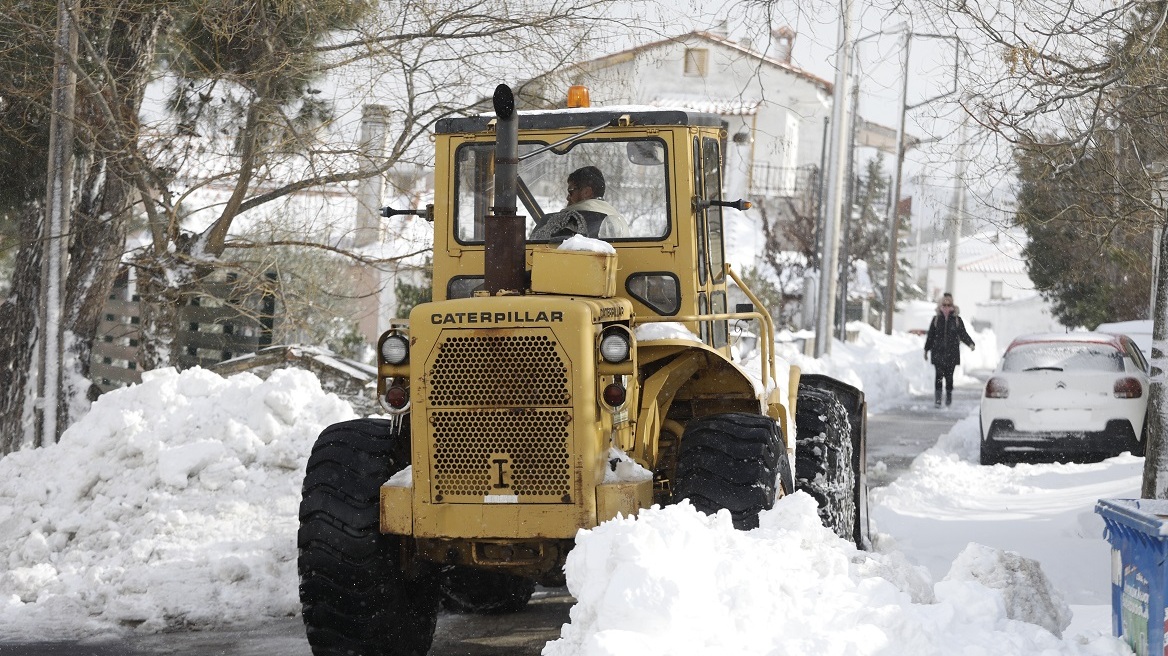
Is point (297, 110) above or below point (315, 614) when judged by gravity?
above

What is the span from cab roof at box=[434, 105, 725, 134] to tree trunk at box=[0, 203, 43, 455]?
29.3 feet

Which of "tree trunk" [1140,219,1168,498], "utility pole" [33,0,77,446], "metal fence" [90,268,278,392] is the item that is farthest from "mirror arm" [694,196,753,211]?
"metal fence" [90,268,278,392]

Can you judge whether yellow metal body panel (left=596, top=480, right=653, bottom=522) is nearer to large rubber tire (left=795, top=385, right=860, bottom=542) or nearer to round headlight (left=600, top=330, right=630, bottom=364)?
round headlight (left=600, top=330, right=630, bottom=364)

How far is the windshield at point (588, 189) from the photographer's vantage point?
6.62m

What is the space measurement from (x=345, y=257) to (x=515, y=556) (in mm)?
8612

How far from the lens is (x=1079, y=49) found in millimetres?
8828

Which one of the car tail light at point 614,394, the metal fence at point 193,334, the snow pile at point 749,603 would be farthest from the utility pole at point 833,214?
the snow pile at point 749,603

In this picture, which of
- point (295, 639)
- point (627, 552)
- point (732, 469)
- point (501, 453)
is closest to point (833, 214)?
point (295, 639)

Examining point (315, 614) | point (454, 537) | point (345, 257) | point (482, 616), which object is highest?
point (345, 257)

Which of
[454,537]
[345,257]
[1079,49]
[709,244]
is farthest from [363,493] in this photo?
[345,257]

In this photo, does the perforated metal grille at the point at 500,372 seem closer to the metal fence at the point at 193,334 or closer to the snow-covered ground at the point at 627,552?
the snow-covered ground at the point at 627,552

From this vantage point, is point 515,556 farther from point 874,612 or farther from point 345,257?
point 345,257

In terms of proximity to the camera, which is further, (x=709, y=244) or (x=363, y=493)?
(x=709, y=244)

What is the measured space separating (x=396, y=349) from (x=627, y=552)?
1460 millimetres
